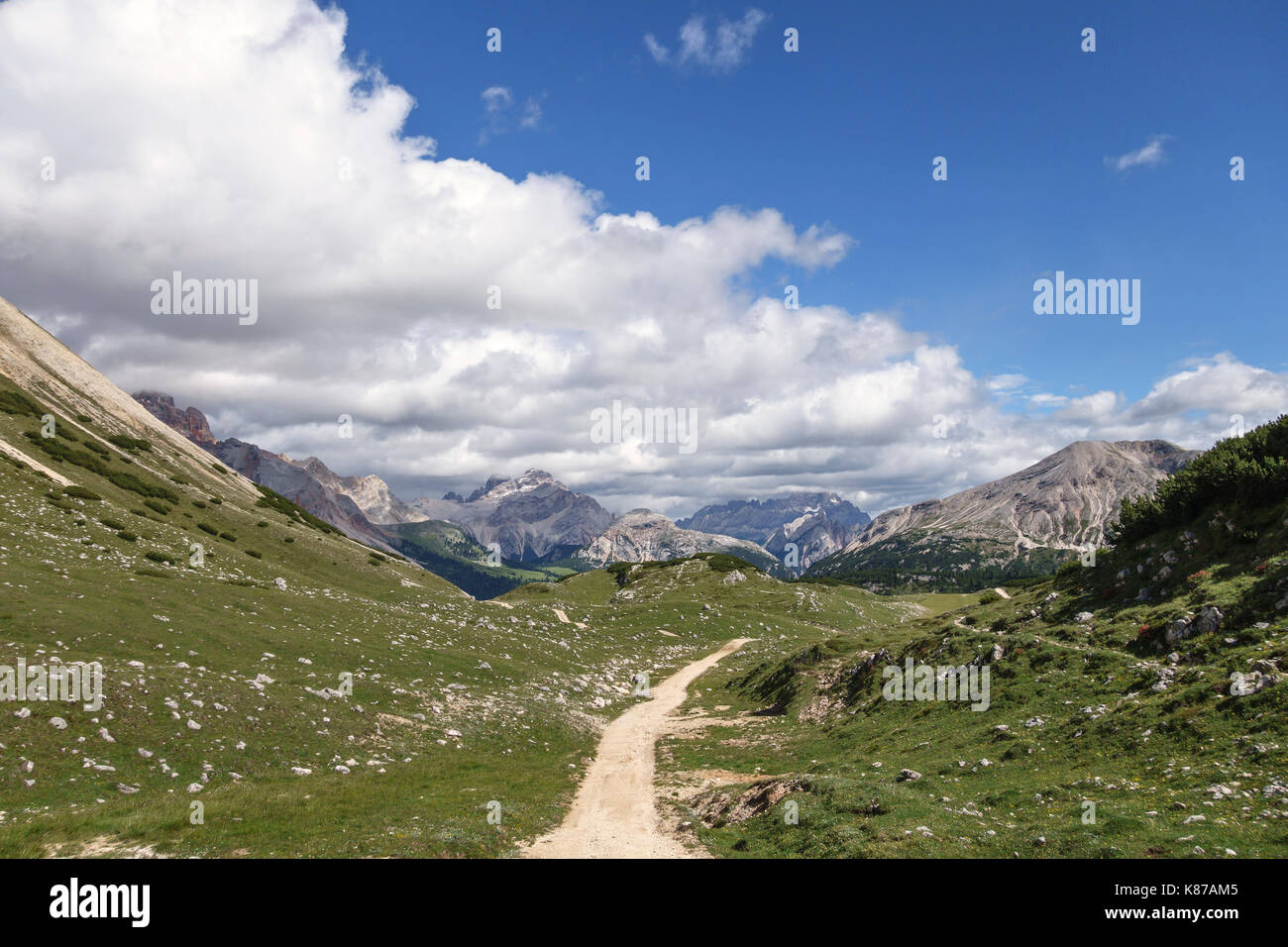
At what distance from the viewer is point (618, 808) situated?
1120 inches

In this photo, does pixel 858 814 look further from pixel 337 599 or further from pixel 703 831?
pixel 337 599

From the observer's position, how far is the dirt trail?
73.9 ft

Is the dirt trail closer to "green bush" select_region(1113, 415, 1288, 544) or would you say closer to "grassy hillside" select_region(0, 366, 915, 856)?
"grassy hillside" select_region(0, 366, 915, 856)

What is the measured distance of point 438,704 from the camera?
41.3 metres

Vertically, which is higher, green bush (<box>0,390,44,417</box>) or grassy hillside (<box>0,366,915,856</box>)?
green bush (<box>0,390,44,417</box>)

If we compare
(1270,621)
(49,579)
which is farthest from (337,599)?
(1270,621)
